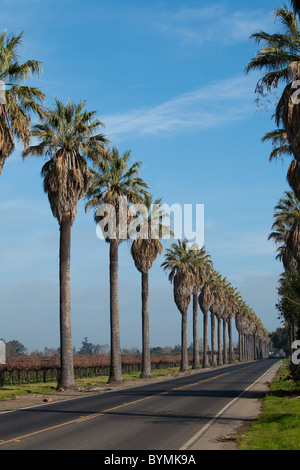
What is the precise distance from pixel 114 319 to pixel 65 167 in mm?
12136

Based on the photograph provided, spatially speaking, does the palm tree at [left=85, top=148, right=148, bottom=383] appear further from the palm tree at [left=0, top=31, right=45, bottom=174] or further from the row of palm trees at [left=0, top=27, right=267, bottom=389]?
the palm tree at [left=0, top=31, right=45, bottom=174]

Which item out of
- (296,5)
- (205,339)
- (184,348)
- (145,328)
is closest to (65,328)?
(145,328)

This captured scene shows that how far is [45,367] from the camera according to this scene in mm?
54750

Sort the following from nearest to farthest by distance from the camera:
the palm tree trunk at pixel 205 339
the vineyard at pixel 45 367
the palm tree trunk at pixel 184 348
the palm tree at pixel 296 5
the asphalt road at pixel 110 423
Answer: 1. the asphalt road at pixel 110 423
2. the palm tree at pixel 296 5
3. the vineyard at pixel 45 367
4. the palm tree trunk at pixel 184 348
5. the palm tree trunk at pixel 205 339

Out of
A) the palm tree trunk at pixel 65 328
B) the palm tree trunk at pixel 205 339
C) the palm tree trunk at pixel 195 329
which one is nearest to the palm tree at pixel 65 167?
the palm tree trunk at pixel 65 328

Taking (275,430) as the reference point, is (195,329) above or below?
above

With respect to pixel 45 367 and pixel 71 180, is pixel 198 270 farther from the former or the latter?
pixel 71 180

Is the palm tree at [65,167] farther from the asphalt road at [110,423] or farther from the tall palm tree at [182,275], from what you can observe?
the tall palm tree at [182,275]

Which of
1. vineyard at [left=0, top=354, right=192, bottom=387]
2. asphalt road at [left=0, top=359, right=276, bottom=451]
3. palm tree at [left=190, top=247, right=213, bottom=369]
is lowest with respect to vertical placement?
vineyard at [left=0, top=354, right=192, bottom=387]

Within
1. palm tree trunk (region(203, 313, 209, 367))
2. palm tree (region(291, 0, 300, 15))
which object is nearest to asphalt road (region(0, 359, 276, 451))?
palm tree (region(291, 0, 300, 15))

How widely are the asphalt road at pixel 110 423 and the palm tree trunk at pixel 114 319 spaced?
46.4 ft

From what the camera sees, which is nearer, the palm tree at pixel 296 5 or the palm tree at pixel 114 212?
the palm tree at pixel 296 5

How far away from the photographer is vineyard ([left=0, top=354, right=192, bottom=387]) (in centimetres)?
5350

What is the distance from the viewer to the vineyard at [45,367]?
5350 centimetres
